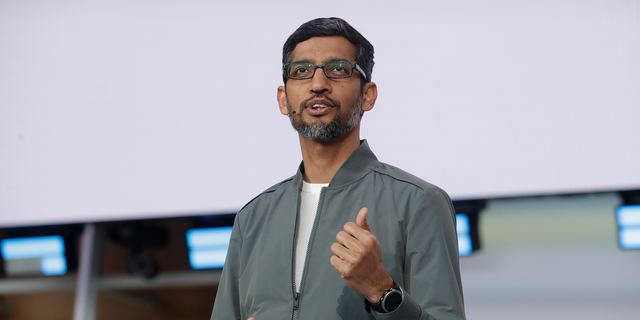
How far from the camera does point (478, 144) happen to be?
103 inches

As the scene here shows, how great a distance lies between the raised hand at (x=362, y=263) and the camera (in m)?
0.87

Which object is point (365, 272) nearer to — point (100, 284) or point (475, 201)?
point (475, 201)

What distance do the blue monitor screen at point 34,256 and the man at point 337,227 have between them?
2479 mm

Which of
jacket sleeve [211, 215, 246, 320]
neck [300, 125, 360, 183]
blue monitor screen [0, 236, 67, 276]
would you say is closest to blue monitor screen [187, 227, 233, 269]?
blue monitor screen [0, 236, 67, 276]

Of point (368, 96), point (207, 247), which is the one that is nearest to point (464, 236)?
point (207, 247)

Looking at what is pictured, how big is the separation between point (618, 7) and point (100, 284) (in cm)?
316

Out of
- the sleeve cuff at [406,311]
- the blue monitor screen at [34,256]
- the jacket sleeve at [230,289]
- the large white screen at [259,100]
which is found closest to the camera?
the sleeve cuff at [406,311]

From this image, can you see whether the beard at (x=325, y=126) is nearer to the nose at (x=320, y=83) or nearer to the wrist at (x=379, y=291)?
the nose at (x=320, y=83)

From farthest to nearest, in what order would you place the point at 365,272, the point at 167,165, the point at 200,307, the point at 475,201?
the point at 200,307 → the point at 167,165 → the point at 475,201 → the point at 365,272

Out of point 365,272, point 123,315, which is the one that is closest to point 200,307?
point 123,315

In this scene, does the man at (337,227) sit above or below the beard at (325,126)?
below

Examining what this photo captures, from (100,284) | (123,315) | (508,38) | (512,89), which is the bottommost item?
(123,315)

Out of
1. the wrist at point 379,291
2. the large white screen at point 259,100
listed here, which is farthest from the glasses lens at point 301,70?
the large white screen at point 259,100

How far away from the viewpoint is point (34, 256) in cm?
332
